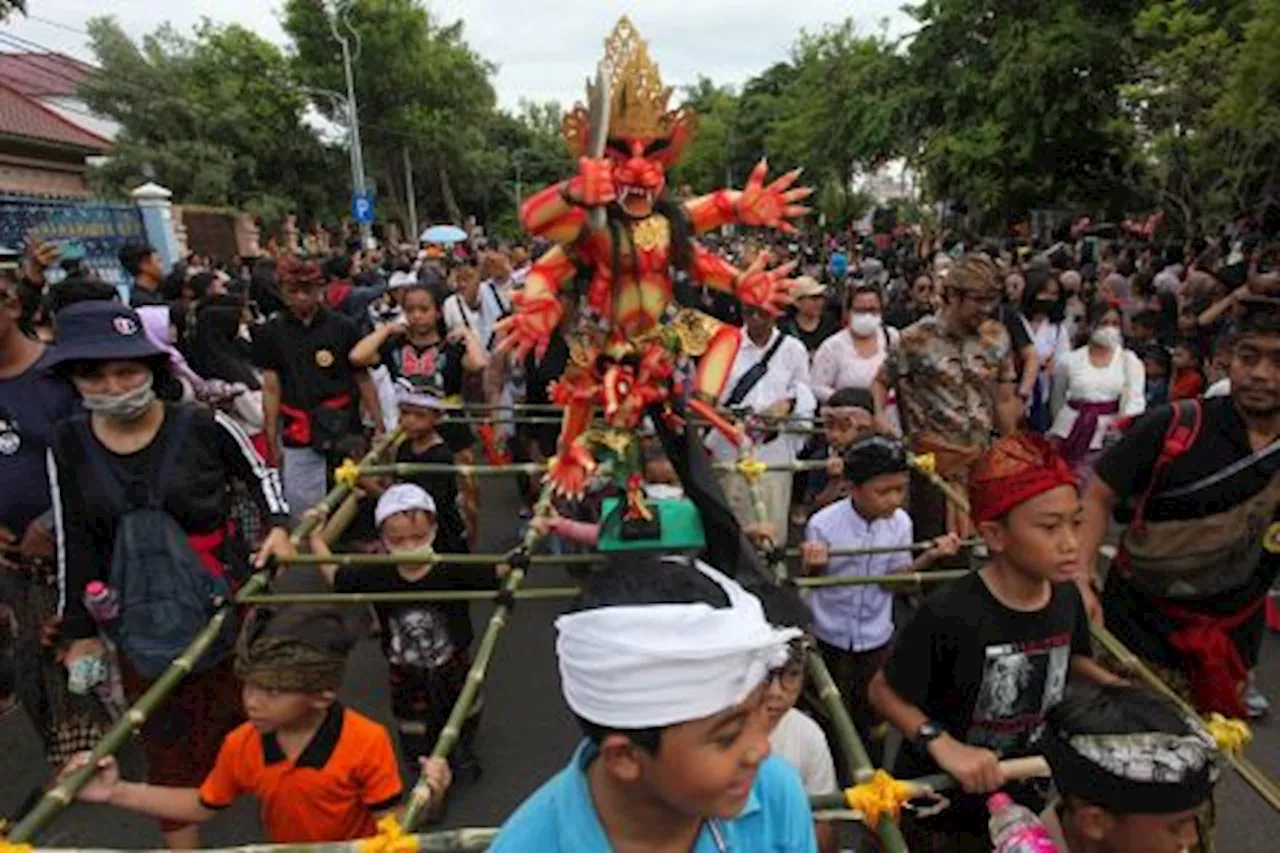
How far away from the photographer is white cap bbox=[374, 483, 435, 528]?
11.9 ft

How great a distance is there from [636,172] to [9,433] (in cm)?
238

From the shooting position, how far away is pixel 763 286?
12.2 feet

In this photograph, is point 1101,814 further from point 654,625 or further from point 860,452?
point 860,452

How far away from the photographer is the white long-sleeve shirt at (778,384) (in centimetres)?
504

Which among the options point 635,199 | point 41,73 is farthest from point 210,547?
point 41,73

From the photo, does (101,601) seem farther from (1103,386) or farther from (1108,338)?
(1108,338)

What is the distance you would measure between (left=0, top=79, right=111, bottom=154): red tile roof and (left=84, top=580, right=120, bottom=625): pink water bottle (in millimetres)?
23666

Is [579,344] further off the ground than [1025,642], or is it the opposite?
[579,344]

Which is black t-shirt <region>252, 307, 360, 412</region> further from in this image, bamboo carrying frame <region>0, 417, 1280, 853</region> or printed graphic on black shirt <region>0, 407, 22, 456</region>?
printed graphic on black shirt <region>0, 407, 22, 456</region>

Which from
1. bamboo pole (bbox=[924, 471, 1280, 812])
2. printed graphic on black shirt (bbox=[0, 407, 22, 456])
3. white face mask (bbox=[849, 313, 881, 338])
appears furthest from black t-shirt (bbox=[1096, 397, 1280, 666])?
printed graphic on black shirt (bbox=[0, 407, 22, 456])

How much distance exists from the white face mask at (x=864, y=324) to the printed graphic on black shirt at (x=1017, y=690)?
11.5ft

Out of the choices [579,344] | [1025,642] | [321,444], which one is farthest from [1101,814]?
[321,444]

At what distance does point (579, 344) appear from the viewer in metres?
3.64

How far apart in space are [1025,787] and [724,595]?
146 centimetres
